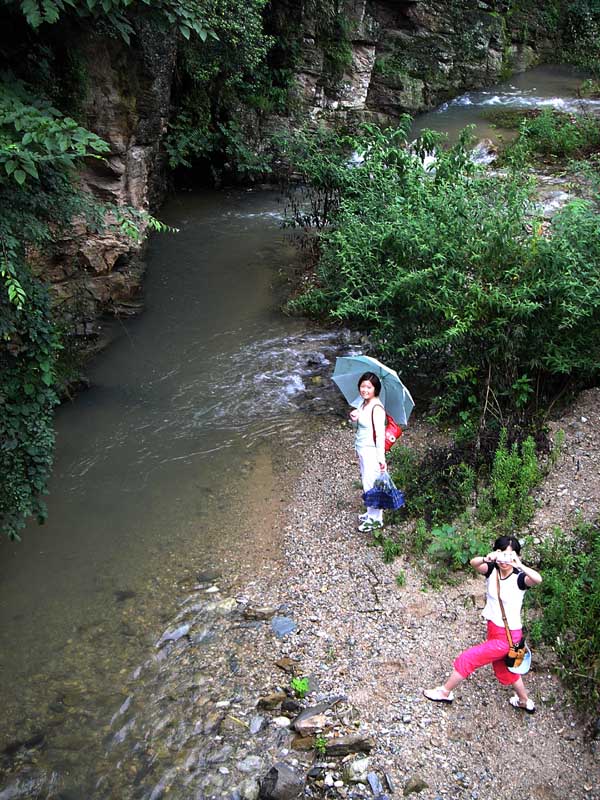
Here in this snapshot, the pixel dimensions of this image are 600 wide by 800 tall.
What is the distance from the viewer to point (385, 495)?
22.2ft

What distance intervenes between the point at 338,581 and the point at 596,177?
21.1 ft

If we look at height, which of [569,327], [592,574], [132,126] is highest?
[132,126]

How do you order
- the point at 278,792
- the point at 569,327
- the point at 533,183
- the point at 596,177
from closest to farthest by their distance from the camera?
the point at 278,792 → the point at 569,327 → the point at 533,183 → the point at 596,177

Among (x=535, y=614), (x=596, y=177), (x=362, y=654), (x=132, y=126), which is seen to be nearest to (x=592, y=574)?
(x=535, y=614)

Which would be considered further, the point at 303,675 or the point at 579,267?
the point at 579,267

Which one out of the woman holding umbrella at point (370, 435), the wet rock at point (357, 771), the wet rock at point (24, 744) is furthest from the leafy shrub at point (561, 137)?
the wet rock at point (24, 744)

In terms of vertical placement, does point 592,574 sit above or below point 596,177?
below

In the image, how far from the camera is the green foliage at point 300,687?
538 cm

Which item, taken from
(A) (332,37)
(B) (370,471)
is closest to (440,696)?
(B) (370,471)

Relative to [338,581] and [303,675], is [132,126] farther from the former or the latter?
[303,675]

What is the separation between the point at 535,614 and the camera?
18.3ft

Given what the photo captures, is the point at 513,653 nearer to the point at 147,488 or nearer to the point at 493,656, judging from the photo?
the point at 493,656

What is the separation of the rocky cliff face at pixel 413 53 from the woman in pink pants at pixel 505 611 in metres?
15.7

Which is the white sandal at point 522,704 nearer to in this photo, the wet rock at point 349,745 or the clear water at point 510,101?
the wet rock at point 349,745
